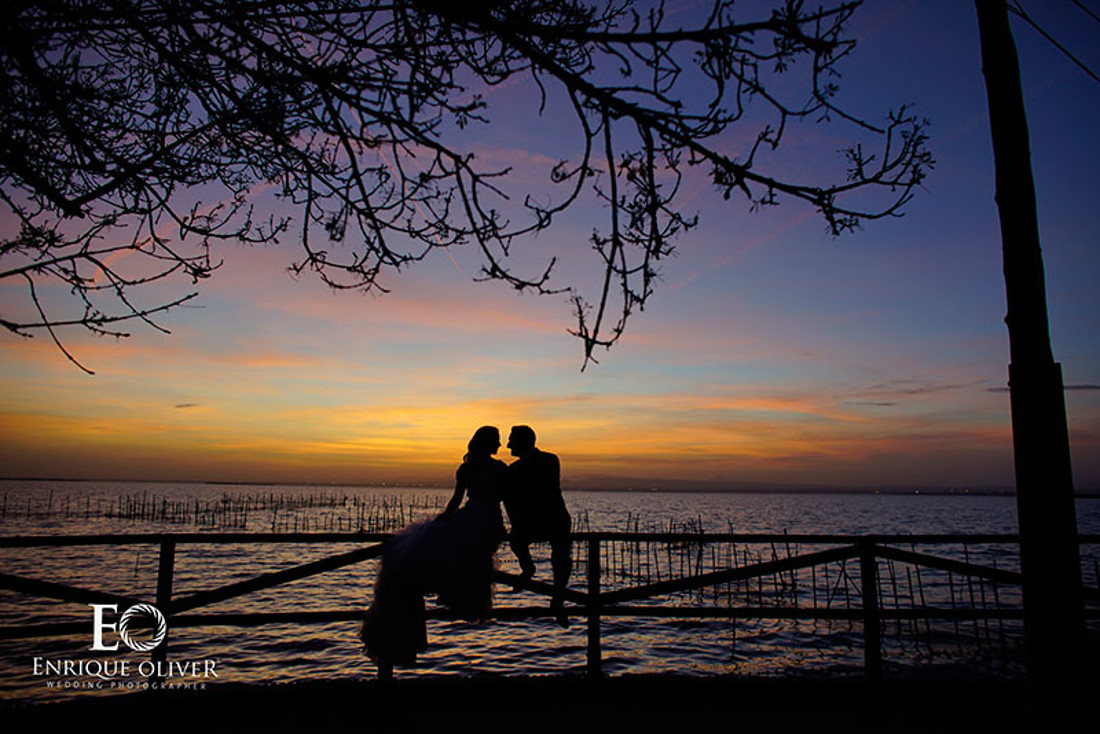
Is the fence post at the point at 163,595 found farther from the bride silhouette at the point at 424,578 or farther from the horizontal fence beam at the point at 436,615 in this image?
the bride silhouette at the point at 424,578

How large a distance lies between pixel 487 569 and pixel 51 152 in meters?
3.98

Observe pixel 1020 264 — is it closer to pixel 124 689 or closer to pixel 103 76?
pixel 103 76

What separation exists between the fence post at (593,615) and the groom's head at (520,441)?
93cm

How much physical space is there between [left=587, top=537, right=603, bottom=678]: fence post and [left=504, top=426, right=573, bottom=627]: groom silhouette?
0.21 meters

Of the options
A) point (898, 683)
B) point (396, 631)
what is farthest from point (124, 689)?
point (898, 683)

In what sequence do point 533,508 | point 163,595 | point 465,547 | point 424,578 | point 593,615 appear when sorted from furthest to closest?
point 533,508 → point 593,615 → point 465,547 → point 424,578 → point 163,595

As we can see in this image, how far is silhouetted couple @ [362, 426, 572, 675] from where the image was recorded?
Answer: 16.1ft

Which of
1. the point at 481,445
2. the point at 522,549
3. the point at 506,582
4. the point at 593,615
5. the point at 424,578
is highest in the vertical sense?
the point at 481,445

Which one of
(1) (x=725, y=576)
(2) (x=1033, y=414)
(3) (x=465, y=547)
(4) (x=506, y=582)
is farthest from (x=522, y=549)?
(2) (x=1033, y=414)

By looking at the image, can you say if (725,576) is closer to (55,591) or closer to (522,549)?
(522,549)

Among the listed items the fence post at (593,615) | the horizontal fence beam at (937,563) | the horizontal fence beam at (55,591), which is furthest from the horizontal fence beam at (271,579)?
the horizontal fence beam at (937,563)

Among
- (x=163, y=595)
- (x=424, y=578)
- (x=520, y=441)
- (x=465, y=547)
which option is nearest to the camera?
(x=163, y=595)

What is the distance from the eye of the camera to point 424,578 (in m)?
4.96

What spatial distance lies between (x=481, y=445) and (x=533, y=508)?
2.26 feet
